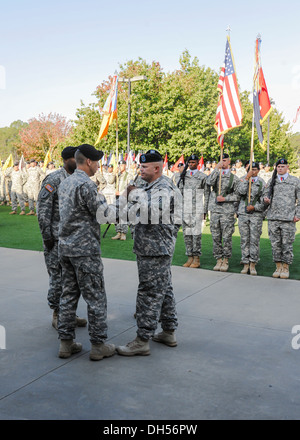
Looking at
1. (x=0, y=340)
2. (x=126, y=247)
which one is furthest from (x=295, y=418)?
(x=126, y=247)

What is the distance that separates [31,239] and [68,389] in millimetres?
8771

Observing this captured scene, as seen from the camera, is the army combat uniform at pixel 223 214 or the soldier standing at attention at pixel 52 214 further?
the army combat uniform at pixel 223 214

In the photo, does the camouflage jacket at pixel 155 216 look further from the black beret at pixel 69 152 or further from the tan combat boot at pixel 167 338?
the black beret at pixel 69 152

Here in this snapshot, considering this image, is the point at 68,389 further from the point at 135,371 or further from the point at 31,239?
the point at 31,239

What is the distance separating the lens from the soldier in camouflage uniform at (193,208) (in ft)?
27.6

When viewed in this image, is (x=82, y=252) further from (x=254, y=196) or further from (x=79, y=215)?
(x=254, y=196)

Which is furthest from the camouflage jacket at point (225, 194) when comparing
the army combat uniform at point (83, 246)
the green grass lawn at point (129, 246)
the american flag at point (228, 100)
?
the army combat uniform at point (83, 246)

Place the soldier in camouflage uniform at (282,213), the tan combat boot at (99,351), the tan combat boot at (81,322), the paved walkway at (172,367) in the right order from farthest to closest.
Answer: the soldier in camouflage uniform at (282,213), the tan combat boot at (81,322), the tan combat boot at (99,351), the paved walkway at (172,367)

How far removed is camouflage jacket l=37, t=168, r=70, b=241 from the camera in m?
4.69

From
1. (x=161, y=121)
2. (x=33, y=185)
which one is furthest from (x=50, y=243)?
(x=161, y=121)

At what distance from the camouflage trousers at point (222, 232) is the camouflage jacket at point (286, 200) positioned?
29.8 inches

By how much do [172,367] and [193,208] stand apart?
16.2ft

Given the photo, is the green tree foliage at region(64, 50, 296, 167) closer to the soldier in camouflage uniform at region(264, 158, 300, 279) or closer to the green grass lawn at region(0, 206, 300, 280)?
the green grass lawn at region(0, 206, 300, 280)
